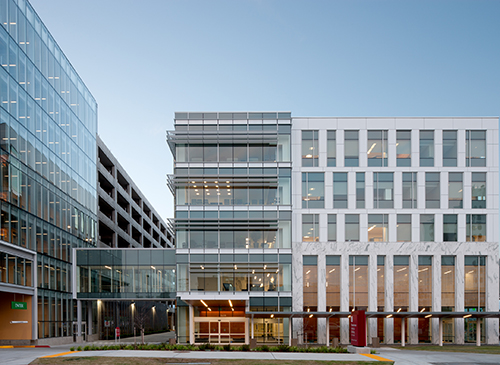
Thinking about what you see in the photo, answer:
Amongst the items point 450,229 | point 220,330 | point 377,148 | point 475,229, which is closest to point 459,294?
point 450,229

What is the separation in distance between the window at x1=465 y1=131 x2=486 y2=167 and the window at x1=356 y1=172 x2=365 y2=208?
982 cm

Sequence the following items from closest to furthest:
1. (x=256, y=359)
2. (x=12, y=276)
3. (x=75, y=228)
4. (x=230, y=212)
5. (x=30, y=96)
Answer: (x=256, y=359) → (x=12, y=276) → (x=30, y=96) → (x=230, y=212) → (x=75, y=228)

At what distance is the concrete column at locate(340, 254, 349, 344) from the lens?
41.0 metres

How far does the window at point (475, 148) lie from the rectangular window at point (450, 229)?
17.5 ft

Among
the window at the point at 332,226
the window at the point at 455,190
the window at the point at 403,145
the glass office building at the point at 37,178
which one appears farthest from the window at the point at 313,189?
the glass office building at the point at 37,178

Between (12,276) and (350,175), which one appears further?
(350,175)

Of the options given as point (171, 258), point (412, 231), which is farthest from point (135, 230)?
point (412, 231)

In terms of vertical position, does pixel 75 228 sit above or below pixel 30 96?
below

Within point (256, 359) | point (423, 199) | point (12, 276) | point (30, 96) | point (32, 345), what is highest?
point (30, 96)

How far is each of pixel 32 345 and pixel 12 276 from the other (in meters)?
6.12

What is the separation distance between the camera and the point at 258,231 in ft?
138

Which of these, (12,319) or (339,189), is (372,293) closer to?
(339,189)

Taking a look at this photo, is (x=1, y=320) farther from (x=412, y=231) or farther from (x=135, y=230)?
(x=135, y=230)

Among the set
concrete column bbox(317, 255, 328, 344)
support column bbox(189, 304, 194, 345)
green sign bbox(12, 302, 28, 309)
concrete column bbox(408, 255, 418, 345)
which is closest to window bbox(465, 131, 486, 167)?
concrete column bbox(408, 255, 418, 345)
